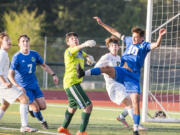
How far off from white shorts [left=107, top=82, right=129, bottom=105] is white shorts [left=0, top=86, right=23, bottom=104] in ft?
6.69

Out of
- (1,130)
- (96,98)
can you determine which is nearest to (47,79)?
(96,98)

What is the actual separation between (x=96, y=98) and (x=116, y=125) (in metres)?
10.4

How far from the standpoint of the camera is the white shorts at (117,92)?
31.6 ft

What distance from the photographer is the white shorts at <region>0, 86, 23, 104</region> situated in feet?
29.3

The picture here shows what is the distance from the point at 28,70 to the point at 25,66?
5.1 inches

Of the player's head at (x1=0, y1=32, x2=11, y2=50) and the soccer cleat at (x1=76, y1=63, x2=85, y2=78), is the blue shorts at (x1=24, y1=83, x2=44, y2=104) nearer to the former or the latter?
the player's head at (x1=0, y1=32, x2=11, y2=50)

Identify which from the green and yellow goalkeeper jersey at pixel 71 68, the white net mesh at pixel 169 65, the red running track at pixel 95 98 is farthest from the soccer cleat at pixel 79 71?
the red running track at pixel 95 98

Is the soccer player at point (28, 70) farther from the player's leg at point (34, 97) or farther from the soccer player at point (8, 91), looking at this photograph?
the soccer player at point (8, 91)

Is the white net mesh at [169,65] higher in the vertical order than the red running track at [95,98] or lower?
higher

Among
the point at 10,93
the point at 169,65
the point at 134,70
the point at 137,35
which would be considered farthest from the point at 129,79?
the point at 169,65

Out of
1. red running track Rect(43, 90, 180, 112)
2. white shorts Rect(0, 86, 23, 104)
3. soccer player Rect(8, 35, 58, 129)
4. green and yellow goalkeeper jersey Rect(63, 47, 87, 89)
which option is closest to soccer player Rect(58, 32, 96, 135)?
green and yellow goalkeeper jersey Rect(63, 47, 87, 89)

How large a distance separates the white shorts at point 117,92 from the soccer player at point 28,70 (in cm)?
147

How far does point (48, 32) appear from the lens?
4688 cm

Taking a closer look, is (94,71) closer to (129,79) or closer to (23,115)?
(129,79)
